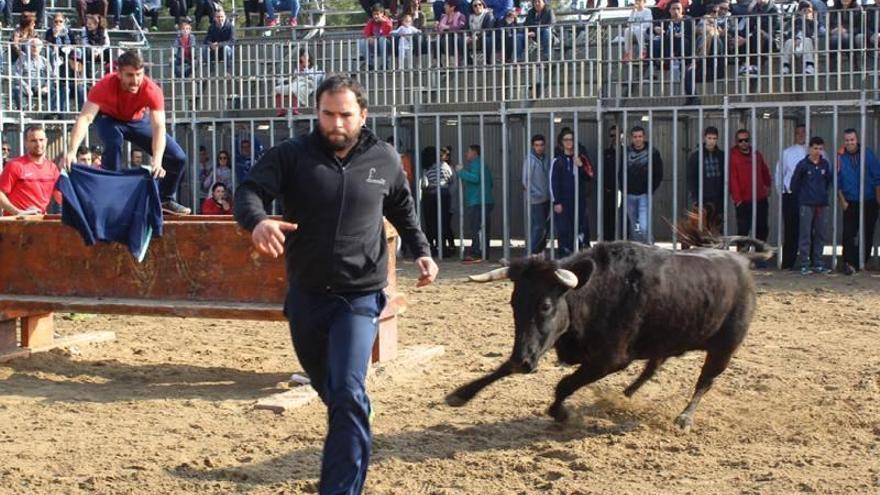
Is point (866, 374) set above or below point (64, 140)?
below

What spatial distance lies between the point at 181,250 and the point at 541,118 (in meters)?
11.3

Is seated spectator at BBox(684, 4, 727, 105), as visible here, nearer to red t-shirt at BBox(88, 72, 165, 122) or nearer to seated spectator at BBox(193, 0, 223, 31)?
red t-shirt at BBox(88, 72, 165, 122)

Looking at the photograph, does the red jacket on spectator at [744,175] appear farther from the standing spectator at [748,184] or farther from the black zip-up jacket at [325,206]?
the black zip-up jacket at [325,206]

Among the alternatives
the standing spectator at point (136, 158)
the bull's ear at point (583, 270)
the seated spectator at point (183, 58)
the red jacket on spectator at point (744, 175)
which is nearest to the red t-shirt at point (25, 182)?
the bull's ear at point (583, 270)

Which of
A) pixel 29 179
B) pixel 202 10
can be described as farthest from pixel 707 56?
pixel 202 10

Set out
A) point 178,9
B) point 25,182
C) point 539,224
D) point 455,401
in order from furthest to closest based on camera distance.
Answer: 1. point 178,9
2. point 539,224
3. point 25,182
4. point 455,401

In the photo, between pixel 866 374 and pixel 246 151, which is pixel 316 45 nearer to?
pixel 246 151

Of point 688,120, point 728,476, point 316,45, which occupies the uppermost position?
point 316,45

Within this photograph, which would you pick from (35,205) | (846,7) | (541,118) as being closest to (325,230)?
(35,205)

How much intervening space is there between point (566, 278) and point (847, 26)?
1154cm

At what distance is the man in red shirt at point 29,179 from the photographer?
41.9ft

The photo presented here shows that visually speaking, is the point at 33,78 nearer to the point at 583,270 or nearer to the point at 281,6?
the point at 281,6

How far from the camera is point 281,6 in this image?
2806cm

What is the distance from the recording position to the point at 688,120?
21062 millimetres
